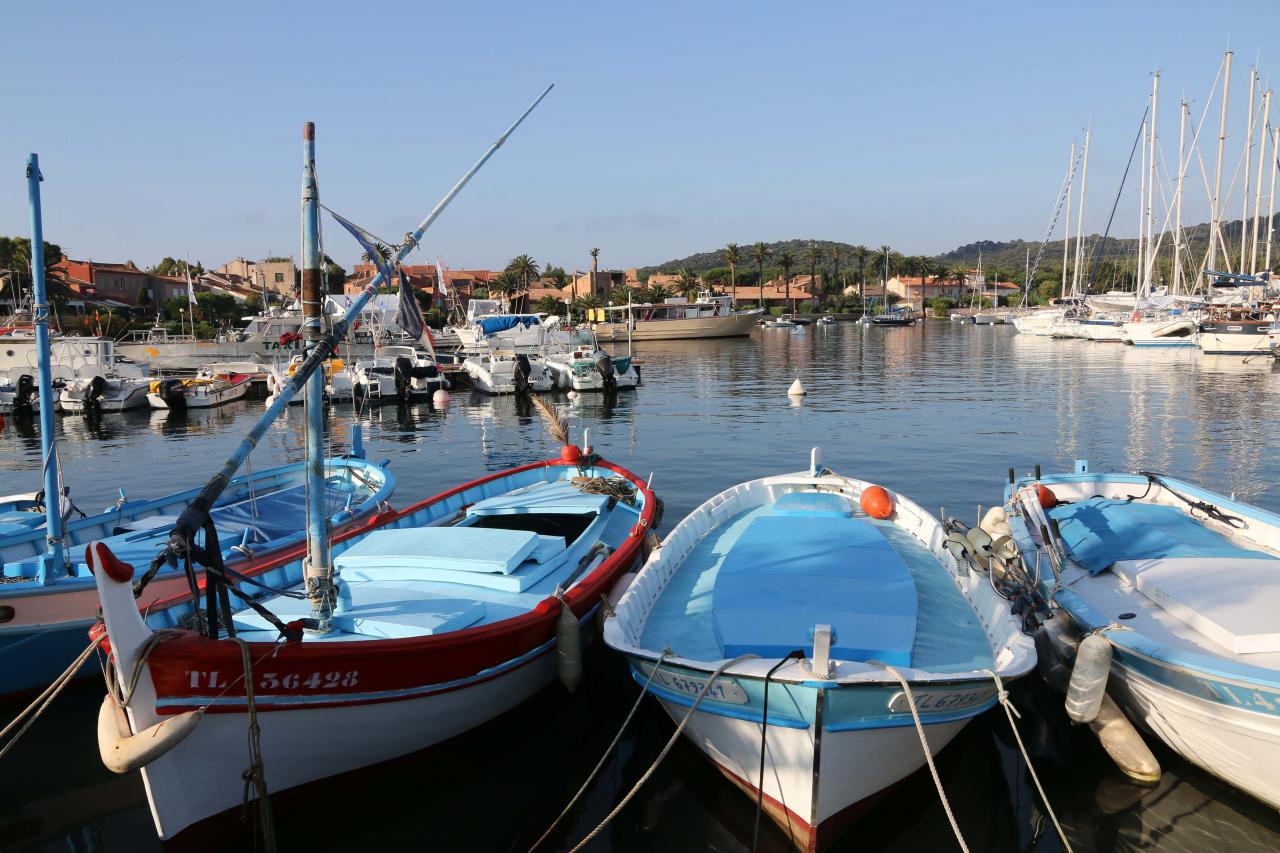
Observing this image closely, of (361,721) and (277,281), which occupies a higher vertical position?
(277,281)

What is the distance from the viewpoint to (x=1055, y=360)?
59469mm

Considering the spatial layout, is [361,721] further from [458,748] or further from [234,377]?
[234,377]

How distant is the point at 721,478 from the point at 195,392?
32.0 meters

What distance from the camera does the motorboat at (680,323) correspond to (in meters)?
100

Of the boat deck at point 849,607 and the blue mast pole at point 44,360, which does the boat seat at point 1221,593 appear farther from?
the blue mast pole at point 44,360

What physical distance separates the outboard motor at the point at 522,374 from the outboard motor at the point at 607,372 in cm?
398

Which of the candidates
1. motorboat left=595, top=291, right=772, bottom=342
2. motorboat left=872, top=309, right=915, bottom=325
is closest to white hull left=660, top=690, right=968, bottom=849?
motorboat left=595, top=291, right=772, bottom=342

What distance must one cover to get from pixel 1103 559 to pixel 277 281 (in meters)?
119

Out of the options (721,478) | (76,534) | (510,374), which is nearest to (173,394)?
(510,374)

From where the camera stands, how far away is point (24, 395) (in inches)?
1591

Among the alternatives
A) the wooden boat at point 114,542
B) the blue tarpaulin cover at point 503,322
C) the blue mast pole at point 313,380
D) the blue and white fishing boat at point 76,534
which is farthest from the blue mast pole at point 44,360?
the blue tarpaulin cover at point 503,322

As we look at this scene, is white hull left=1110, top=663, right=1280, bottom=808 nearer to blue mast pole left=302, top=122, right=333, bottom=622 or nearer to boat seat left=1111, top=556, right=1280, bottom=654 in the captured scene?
boat seat left=1111, top=556, right=1280, bottom=654

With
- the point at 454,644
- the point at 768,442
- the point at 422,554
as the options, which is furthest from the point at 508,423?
the point at 454,644

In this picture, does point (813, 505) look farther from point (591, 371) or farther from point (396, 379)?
point (396, 379)
